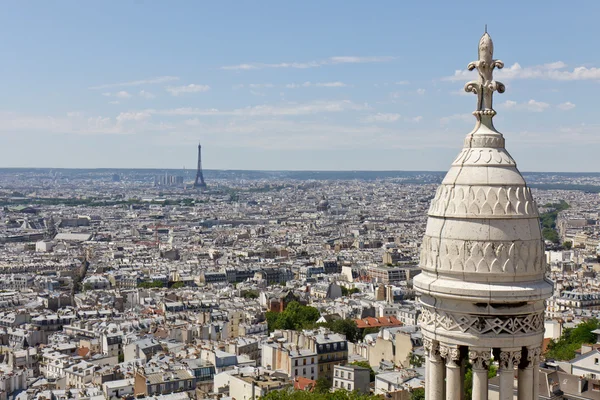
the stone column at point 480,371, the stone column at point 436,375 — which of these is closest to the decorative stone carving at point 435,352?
the stone column at point 436,375

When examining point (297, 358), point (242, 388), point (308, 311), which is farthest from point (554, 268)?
point (242, 388)

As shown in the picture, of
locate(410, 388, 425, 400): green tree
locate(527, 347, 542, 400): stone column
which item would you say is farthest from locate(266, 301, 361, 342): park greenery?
locate(527, 347, 542, 400): stone column

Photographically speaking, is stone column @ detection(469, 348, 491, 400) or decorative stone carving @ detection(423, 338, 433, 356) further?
decorative stone carving @ detection(423, 338, 433, 356)

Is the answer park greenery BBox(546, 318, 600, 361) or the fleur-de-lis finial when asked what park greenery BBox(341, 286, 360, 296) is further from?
the fleur-de-lis finial

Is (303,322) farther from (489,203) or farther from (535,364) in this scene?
(489,203)

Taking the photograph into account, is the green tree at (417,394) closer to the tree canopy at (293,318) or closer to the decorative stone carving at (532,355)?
the tree canopy at (293,318)

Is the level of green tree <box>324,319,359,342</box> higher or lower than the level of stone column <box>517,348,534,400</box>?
lower
